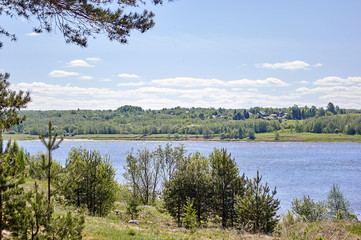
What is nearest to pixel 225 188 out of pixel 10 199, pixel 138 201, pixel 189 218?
pixel 189 218

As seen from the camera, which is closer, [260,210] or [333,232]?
[333,232]

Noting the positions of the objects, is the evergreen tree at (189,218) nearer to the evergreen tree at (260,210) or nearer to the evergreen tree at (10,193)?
the evergreen tree at (260,210)

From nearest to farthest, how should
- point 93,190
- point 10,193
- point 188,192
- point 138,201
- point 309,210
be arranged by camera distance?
point 10,193 → point 93,190 → point 188,192 → point 138,201 → point 309,210

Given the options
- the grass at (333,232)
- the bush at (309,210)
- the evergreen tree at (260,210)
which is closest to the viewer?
the grass at (333,232)

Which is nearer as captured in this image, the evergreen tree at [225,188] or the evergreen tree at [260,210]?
the evergreen tree at [260,210]

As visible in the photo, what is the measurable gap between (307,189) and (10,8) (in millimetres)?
60297

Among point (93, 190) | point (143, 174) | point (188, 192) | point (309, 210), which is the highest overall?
point (93, 190)

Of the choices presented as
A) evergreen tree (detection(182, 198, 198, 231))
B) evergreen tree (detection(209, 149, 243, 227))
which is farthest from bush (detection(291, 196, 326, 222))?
evergreen tree (detection(182, 198, 198, 231))

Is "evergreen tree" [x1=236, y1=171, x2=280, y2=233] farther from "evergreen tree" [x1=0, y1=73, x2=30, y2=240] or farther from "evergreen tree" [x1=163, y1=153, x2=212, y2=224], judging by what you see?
"evergreen tree" [x1=0, y1=73, x2=30, y2=240]

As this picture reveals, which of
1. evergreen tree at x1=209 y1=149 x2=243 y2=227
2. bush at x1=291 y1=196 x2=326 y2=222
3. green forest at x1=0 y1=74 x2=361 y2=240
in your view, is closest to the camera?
green forest at x1=0 y1=74 x2=361 y2=240

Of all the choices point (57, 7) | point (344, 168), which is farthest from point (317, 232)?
point (344, 168)

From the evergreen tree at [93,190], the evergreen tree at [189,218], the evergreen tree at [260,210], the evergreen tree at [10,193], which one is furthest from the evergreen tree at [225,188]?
the evergreen tree at [10,193]

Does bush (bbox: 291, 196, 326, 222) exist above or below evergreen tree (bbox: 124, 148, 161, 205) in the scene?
below

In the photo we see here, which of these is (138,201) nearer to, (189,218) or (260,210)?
(189,218)
